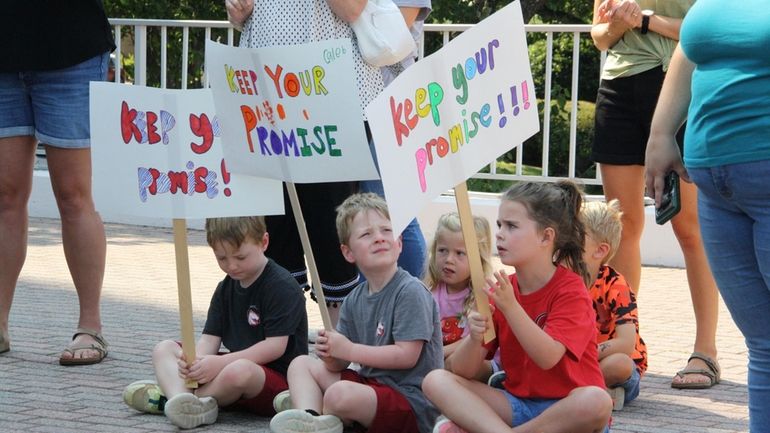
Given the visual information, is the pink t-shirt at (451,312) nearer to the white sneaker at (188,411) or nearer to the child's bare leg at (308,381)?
the child's bare leg at (308,381)

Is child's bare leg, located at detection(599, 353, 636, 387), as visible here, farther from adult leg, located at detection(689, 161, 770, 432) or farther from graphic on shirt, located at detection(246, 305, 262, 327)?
adult leg, located at detection(689, 161, 770, 432)

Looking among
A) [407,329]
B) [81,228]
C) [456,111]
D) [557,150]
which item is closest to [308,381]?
[407,329]

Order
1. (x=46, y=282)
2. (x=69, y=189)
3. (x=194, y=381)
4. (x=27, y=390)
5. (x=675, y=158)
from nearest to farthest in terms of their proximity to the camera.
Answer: (x=675, y=158)
(x=194, y=381)
(x=27, y=390)
(x=69, y=189)
(x=46, y=282)

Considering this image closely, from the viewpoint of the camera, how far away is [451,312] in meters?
5.30

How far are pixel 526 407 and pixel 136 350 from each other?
2.38 metres

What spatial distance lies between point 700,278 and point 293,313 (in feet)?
5.62

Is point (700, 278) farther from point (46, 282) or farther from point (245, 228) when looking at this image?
point (46, 282)

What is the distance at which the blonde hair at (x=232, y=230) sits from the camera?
500cm

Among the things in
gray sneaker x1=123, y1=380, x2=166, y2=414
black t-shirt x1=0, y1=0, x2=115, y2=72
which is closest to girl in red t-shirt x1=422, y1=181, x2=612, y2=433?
gray sneaker x1=123, y1=380, x2=166, y2=414

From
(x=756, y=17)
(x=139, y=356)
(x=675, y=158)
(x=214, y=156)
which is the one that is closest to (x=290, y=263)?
(x=139, y=356)

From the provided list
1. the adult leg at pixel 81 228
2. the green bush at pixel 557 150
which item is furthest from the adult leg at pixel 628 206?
the green bush at pixel 557 150

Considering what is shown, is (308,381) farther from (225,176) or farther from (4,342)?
(4,342)

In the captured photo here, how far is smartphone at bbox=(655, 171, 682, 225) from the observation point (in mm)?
3594

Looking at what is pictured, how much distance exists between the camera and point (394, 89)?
409 cm
